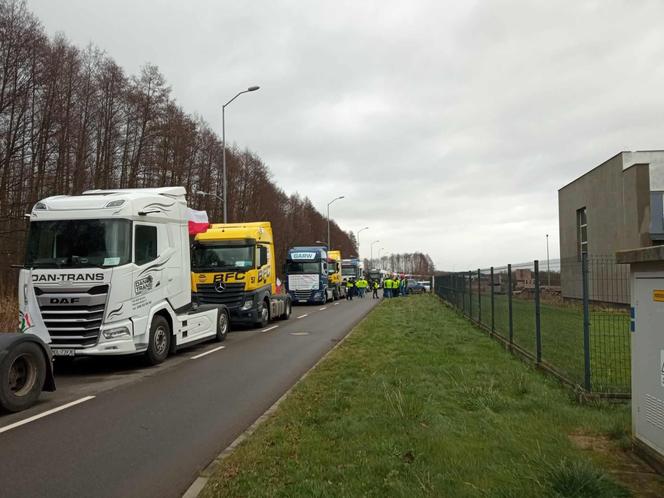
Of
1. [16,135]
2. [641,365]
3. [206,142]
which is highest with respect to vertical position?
[206,142]

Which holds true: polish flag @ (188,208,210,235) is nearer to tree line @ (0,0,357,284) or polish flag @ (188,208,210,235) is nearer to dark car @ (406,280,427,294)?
tree line @ (0,0,357,284)

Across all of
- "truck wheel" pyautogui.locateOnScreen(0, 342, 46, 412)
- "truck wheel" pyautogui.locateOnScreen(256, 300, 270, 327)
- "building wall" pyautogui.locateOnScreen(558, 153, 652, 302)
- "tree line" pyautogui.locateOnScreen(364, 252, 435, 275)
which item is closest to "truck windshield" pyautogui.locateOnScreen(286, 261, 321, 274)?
"truck wheel" pyautogui.locateOnScreen(256, 300, 270, 327)

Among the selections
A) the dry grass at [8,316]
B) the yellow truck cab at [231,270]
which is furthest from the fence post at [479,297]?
the dry grass at [8,316]

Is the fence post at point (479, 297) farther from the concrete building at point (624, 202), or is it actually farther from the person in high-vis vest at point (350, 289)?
the person in high-vis vest at point (350, 289)

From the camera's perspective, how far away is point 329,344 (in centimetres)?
1414

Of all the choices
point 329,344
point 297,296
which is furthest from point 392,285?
point 329,344

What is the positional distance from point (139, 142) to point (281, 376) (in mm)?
32140

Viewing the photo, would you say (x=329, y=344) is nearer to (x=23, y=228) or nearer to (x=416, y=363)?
(x=416, y=363)

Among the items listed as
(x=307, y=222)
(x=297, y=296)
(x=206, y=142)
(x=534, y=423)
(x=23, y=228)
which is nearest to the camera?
(x=534, y=423)

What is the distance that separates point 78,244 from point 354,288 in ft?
122

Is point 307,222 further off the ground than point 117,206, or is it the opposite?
point 307,222

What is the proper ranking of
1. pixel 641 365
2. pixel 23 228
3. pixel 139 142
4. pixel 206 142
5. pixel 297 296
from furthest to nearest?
1. pixel 206 142
2. pixel 139 142
3. pixel 297 296
4. pixel 23 228
5. pixel 641 365

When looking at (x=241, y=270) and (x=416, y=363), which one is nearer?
(x=416, y=363)

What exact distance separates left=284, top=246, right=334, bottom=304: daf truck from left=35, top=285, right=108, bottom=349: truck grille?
23.2 meters
